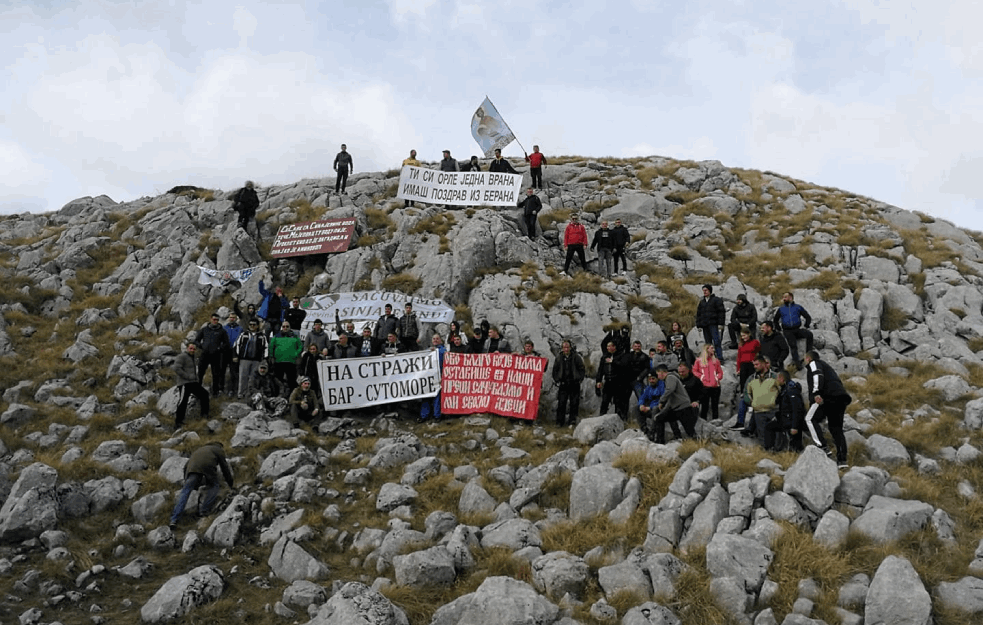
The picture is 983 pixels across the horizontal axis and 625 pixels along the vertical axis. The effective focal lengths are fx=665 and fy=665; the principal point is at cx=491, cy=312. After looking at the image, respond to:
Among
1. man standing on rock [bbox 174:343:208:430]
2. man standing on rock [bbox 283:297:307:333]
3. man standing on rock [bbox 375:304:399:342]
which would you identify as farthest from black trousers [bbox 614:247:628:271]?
man standing on rock [bbox 174:343:208:430]

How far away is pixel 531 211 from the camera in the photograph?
26.7 m

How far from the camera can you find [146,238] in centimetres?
2992

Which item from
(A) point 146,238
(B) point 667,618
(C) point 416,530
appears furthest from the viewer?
(A) point 146,238

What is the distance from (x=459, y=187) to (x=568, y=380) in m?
14.7

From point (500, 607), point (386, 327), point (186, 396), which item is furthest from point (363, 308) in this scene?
point (500, 607)

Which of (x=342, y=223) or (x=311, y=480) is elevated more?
(x=342, y=223)

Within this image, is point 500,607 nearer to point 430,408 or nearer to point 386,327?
point 430,408

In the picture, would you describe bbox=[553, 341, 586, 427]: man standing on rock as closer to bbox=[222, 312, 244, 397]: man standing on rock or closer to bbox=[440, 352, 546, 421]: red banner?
bbox=[440, 352, 546, 421]: red banner

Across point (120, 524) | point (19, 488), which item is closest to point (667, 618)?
point (120, 524)

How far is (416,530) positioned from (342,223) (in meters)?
17.6

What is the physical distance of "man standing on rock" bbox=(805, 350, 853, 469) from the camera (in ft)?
44.1

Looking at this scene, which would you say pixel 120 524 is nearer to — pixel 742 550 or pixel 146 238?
pixel 742 550

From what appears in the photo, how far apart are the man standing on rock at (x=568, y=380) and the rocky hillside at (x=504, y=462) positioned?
1.97 feet

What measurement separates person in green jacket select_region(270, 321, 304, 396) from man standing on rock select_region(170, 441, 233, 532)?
475 centimetres
